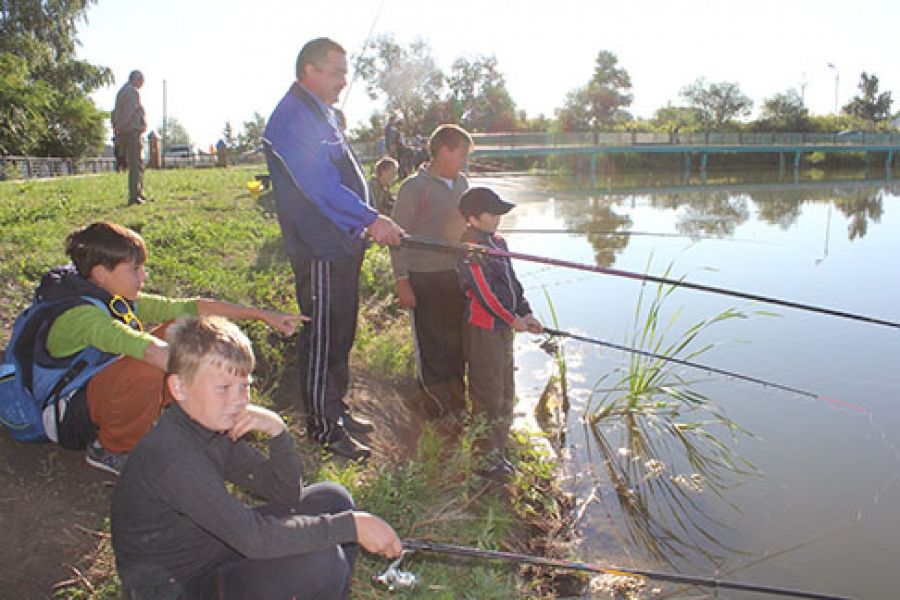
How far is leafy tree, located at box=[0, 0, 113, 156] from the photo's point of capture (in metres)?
19.9

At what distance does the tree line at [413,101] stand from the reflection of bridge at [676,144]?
5.67m

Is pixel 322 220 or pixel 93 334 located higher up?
pixel 322 220

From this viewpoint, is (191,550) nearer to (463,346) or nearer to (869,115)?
(463,346)

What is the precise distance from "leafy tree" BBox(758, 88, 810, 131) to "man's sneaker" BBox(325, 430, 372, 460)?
55.1 meters

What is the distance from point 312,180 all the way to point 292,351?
1.59 metres

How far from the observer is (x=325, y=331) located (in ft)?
11.6

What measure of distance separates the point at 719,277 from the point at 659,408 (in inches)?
172

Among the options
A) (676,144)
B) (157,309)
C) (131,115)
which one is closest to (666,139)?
(676,144)

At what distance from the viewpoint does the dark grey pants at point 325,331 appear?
11.5 feet

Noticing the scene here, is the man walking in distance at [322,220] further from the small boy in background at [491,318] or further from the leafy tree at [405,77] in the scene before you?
the leafy tree at [405,77]

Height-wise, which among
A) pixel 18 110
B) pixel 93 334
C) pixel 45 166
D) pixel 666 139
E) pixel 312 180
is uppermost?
pixel 666 139

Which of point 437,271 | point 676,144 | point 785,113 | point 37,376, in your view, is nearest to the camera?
point 37,376

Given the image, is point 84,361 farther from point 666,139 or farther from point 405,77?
point 405,77

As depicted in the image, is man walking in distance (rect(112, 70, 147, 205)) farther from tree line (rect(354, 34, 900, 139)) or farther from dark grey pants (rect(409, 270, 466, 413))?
tree line (rect(354, 34, 900, 139))
